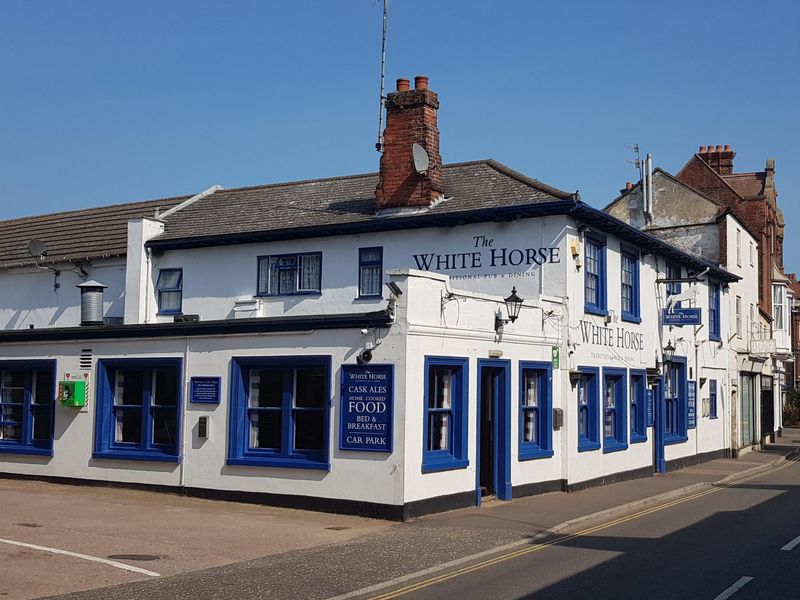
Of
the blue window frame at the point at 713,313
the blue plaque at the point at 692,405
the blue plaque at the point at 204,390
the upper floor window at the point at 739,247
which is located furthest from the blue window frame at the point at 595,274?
the upper floor window at the point at 739,247

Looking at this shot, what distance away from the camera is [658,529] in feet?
47.7

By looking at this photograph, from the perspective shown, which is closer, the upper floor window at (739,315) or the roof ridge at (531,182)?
the roof ridge at (531,182)

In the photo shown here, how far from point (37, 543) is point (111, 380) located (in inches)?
285

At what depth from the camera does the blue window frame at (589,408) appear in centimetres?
2116

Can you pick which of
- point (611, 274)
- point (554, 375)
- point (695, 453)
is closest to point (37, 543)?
point (554, 375)

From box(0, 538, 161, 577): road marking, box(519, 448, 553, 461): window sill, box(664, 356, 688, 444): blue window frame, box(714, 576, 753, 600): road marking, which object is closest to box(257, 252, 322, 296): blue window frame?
box(519, 448, 553, 461): window sill

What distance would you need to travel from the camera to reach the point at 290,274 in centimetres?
2394

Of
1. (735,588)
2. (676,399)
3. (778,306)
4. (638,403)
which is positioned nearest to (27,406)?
(638,403)

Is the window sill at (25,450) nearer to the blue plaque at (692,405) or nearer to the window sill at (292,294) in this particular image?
the window sill at (292,294)

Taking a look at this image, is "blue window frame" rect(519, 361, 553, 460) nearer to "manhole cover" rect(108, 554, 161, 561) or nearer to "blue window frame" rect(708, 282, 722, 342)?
"manhole cover" rect(108, 554, 161, 561)

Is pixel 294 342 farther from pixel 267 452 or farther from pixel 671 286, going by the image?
pixel 671 286

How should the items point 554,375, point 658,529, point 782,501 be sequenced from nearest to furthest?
point 658,529 → point 782,501 → point 554,375

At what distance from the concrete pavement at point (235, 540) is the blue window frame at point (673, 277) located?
9.33 metres

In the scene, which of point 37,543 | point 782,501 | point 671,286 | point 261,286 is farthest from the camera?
point 671,286
